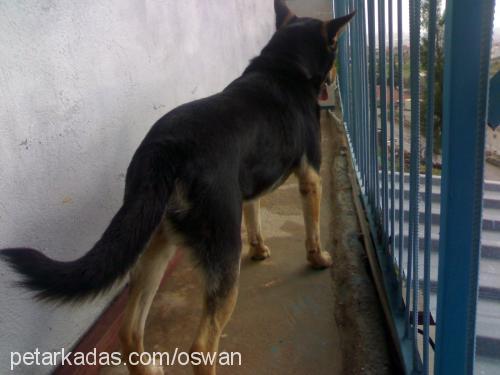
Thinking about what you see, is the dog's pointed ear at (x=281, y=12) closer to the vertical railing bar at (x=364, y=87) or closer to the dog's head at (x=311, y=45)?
the dog's head at (x=311, y=45)

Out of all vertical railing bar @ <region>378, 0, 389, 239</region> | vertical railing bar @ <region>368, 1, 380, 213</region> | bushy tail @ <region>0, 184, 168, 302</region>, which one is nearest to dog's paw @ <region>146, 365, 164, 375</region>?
bushy tail @ <region>0, 184, 168, 302</region>

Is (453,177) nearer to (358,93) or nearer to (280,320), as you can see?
(280,320)

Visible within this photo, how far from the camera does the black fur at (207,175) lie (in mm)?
1216

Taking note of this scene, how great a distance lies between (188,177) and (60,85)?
2.17 feet

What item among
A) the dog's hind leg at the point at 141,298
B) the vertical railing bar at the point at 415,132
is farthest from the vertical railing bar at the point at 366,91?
the dog's hind leg at the point at 141,298

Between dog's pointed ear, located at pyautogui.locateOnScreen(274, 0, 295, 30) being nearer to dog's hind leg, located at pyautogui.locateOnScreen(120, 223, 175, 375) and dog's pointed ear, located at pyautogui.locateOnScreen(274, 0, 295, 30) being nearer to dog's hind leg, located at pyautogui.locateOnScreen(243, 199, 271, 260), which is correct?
dog's hind leg, located at pyautogui.locateOnScreen(243, 199, 271, 260)

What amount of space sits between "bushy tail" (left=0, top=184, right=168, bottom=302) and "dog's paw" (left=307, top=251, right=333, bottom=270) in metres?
1.46

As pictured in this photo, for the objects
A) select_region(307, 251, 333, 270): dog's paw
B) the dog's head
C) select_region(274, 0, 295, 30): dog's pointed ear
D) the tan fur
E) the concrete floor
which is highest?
select_region(274, 0, 295, 30): dog's pointed ear

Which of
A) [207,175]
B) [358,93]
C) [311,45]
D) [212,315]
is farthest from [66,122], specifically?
[358,93]

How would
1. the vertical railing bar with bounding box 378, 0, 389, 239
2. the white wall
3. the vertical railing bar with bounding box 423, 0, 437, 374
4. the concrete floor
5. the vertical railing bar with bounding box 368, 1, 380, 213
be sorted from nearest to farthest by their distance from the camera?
the vertical railing bar with bounding box 423, 0, 437, 374 < the white wall < the concrete floor < the vertical railing bar with bounding box 378, 0, 389, 239 < the vertical railing bar with bounding box 368, 1, 380, 213

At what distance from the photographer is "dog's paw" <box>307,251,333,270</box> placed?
270cm

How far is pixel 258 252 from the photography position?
9.46 ft

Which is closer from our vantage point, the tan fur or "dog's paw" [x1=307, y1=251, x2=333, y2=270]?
the tan fur

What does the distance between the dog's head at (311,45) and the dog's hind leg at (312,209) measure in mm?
588
